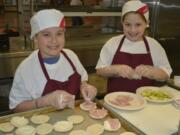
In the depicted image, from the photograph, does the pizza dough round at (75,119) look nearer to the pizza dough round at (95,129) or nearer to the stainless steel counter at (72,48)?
the pizza dough round at (95,129)

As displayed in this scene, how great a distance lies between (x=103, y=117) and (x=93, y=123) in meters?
0.07

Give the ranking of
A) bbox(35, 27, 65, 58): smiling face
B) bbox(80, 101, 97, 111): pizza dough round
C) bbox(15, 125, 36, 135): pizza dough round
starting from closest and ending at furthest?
bbox(15, 125, 36, 135): pizza dough round, bbox(80, 101, 97, 111): pizza dough round, bbox(35, 27, 65, 58): smiling face

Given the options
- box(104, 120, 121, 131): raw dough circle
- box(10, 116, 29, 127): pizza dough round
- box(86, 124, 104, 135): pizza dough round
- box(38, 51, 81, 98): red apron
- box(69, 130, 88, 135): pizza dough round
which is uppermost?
box(38, 51, 81, 98): red apron

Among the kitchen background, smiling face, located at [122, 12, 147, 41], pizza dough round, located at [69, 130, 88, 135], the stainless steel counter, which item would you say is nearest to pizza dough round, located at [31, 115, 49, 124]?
pizza dough round, located at [69, 130, 88, 135]

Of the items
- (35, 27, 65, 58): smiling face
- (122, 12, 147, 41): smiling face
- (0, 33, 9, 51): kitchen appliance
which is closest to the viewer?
(35, 27, 65, 58): smiling face

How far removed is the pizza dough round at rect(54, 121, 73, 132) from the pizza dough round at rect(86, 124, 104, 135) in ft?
0.28

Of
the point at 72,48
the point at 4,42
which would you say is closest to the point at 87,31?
the point at 72,48

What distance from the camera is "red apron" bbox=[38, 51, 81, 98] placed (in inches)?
58.5

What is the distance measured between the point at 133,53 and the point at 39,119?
967 millimetres

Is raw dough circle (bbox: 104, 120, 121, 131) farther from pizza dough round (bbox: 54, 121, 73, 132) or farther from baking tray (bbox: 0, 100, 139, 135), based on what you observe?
pizza dough round (bbox: 54, 121, 73, 132)

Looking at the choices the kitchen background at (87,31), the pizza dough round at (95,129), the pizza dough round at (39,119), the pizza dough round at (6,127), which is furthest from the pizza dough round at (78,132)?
the kitchen background at (87,31)

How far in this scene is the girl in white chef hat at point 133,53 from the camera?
69.9 inches

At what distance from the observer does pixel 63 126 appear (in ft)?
3.83

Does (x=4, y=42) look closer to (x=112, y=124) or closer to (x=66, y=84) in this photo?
(x=66, y=84)
